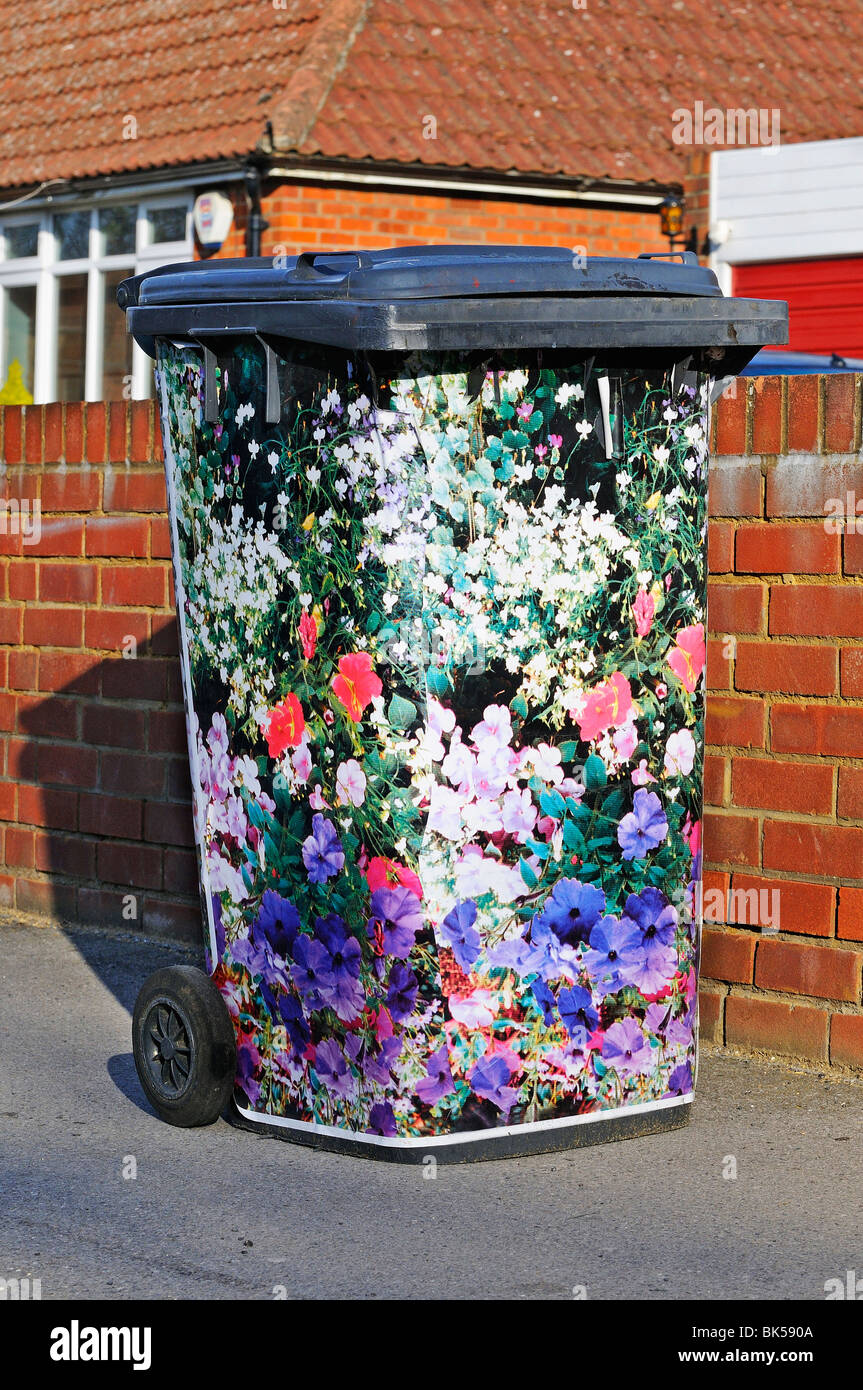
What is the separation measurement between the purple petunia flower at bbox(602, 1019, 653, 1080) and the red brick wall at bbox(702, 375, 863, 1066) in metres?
0.75

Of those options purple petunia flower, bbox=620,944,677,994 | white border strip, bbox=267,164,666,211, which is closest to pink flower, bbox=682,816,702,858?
purple petunia flower, bbox=620,944,677,994

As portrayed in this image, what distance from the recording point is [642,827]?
Answer: 411 centimetres

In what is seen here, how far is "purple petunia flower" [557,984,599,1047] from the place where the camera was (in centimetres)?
404

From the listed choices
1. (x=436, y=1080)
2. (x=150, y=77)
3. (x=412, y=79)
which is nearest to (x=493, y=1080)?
(x=436, y=1080)

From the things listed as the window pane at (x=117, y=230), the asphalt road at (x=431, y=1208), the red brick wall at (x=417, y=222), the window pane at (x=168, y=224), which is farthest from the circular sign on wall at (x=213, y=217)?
the asphalt road at (x=431, y=1208)

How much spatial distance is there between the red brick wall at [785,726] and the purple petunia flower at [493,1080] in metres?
1.08

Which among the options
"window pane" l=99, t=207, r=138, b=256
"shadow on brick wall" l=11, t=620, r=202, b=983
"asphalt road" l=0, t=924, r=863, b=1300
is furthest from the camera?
"window pane" l=99, t=207, r=138, b=256

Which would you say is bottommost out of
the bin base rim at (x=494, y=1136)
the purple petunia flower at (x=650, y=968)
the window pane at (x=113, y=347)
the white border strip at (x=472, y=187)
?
the bin base rim at (x=494, y=1136)

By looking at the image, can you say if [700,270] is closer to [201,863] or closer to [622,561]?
[622,561]

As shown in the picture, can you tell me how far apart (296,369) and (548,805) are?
1074 mm

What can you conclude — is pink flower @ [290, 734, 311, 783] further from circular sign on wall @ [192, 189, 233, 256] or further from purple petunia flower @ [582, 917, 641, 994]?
circular sign on wall @ [192, 189, 233, 256]

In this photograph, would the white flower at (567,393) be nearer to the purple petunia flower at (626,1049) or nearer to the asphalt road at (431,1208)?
the purple petunia flower at (626,1049)

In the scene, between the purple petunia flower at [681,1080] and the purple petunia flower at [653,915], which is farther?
the purple petunia flower at [681,1080]

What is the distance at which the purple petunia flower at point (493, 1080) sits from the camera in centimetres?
398
